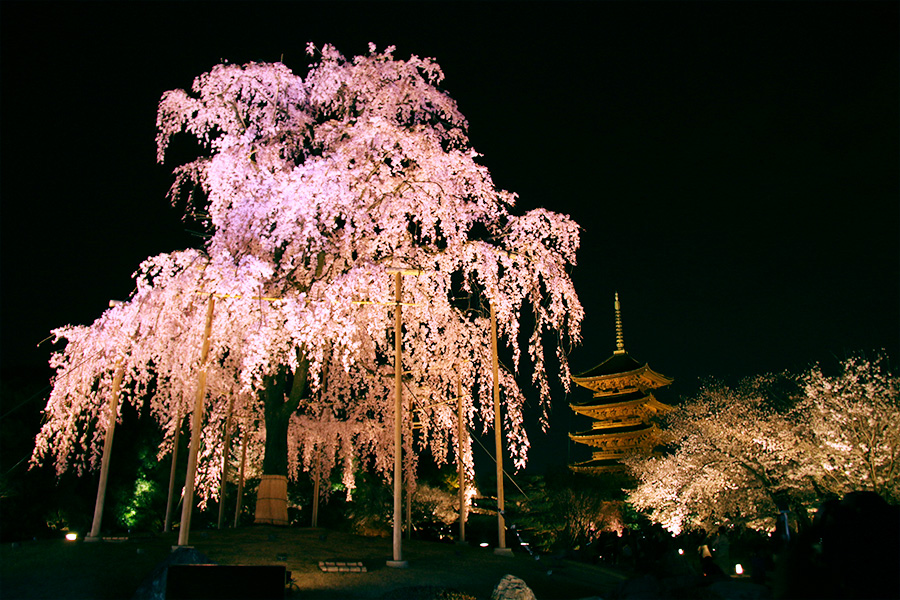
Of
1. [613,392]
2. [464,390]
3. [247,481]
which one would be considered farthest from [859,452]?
[613,392]

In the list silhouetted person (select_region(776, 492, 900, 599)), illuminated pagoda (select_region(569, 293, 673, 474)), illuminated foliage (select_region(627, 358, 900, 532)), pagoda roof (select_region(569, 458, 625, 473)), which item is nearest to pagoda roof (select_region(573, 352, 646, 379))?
illuminated pagoda (select_region(569, 293, 673, 474))

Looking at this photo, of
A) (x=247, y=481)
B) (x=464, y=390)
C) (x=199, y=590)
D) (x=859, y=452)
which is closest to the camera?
(x=199, y=590)

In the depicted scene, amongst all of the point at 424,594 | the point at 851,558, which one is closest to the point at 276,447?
the point at 424,594

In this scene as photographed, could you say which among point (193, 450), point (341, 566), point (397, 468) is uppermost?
point (193, 450)

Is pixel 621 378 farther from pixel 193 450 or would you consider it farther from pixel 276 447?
pixel 193 450

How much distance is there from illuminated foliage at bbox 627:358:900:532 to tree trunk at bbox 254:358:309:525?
48.8ft

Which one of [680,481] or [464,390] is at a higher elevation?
[464,390]

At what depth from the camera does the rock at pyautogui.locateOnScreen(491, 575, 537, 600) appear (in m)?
8.74

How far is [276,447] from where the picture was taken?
1382cm

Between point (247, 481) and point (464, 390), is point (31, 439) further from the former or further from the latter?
point (464, 390)

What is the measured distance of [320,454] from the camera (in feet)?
53.5

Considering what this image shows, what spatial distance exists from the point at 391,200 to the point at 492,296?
110 inches

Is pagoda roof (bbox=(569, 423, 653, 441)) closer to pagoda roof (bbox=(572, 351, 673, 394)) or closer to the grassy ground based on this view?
pagoda roof (bbox=(572, 351, 673, 394))

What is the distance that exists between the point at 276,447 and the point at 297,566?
4530 millimetres
